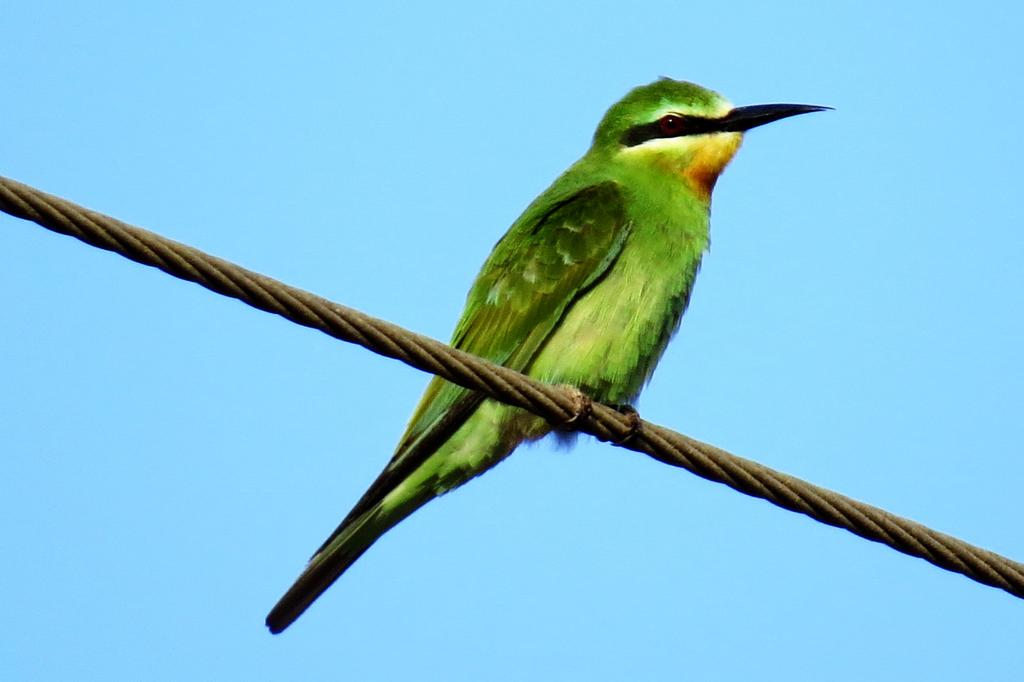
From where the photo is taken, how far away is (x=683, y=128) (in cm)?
524

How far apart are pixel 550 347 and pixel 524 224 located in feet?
2.04

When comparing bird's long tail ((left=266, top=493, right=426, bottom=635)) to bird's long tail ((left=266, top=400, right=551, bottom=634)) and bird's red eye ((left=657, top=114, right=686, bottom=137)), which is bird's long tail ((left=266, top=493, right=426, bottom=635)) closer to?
bird's long tail ((left=266, top=400, right=551, bottom=634))

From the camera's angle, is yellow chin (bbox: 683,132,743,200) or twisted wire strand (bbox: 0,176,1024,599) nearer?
twisted wire strand (bbox: 0,176,1024,599)

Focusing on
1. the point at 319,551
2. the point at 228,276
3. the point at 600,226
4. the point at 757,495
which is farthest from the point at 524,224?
the point at 228,276

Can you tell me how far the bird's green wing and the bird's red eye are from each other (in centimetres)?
55

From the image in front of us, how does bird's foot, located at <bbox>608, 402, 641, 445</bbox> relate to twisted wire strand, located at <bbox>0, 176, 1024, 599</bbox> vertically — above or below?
above

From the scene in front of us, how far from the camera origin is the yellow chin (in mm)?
5062

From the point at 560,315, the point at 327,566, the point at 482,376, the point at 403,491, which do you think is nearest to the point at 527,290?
the point at 560,315

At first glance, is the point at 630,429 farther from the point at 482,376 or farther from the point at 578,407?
the point at 482,376

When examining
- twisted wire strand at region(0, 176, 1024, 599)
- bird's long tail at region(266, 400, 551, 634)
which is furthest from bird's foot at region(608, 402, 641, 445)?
bird's long tail at region(266, 400, 551, 634)

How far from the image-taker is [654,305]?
441 cm

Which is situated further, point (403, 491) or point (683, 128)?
point (683, 128)

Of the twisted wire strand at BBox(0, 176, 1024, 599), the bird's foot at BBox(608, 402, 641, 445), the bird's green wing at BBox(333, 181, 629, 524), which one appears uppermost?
the bird's green wing at BBox(333, 181, 629, 524)

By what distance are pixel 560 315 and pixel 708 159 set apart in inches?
43.7
